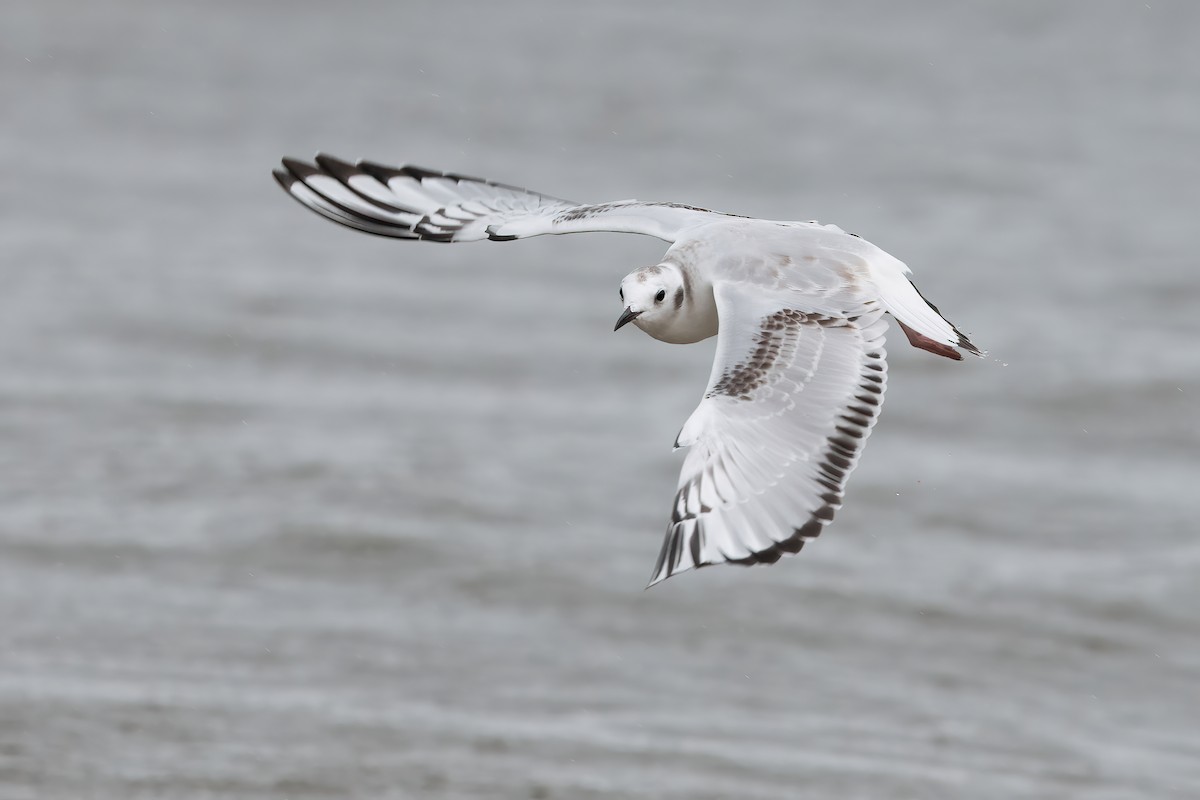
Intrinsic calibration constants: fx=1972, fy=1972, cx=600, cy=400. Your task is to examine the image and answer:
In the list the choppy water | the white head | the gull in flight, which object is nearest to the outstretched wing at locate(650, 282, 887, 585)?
the gull in flight

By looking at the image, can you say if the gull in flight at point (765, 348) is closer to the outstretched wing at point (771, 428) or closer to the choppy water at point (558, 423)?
the outstretched wing at point (771, 428)

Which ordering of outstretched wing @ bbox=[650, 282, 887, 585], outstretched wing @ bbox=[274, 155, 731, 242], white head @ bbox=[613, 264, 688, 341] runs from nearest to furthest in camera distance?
outstretched wing @ bbox=[650, 282, 887, 585], white head @ bbox=[613, 264, 688, 341], outstretched wing @ bbox=[274, 155, 731, 242]

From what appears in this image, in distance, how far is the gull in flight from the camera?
246 inches

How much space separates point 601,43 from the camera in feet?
78.1

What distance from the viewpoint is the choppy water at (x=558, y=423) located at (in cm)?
1117

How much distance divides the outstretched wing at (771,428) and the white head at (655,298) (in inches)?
Answer: 8.0

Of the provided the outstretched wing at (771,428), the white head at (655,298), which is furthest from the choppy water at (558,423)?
the outstretched wing at (771,428)

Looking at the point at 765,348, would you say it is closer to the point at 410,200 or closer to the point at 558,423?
the point at 410,200

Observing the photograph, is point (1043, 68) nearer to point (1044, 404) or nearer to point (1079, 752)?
point (1044, 404)

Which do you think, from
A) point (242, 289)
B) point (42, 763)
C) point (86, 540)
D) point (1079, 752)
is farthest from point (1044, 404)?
point (42, 763)

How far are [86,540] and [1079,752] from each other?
6.46m

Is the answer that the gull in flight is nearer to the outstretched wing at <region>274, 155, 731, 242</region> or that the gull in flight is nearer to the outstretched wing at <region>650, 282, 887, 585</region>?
the outstretched wing at <region>650, 282, 887, 585</region>

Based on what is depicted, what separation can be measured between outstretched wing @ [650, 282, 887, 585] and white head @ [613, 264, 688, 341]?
0.20 metres

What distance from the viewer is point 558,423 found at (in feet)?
50.9
